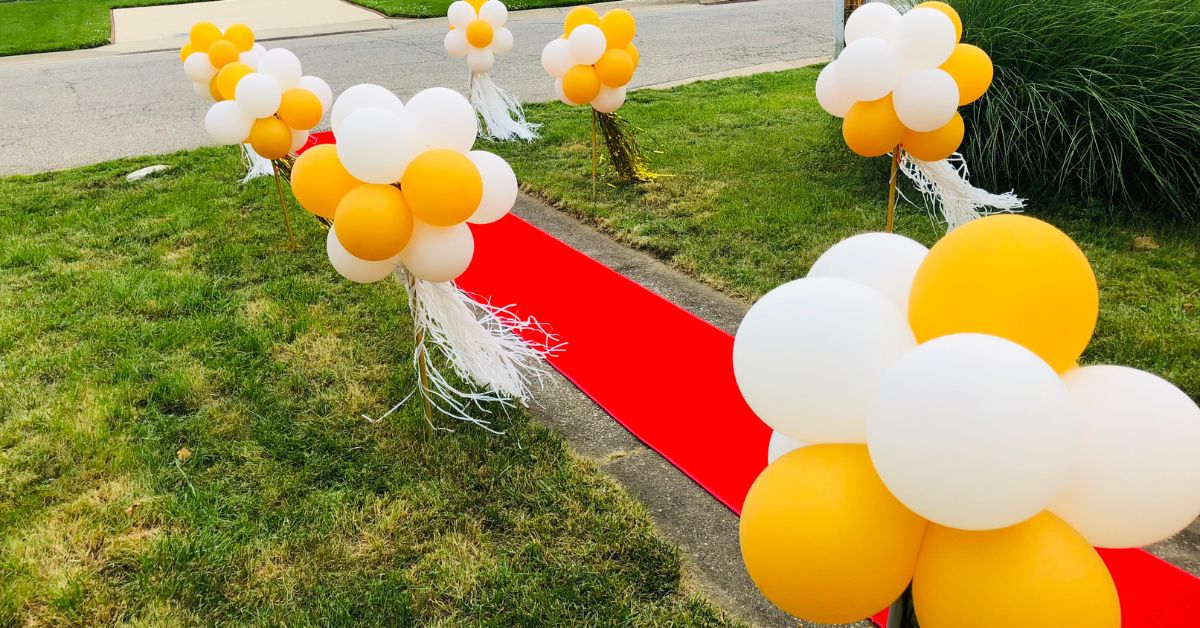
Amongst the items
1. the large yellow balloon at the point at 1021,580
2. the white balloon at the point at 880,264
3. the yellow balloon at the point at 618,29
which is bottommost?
the large yellow balloon at the point at 1021,580

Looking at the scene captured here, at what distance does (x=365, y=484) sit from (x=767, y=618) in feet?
5.01

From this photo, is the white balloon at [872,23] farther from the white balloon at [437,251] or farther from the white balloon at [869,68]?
the white balloon at [437,251]

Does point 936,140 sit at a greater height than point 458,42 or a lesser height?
greater

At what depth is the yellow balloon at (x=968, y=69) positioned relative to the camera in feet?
12.6

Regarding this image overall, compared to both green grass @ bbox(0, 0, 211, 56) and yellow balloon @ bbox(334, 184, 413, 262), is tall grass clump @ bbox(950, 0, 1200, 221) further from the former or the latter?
green grass @ bbox(0, 0, 211, 56)

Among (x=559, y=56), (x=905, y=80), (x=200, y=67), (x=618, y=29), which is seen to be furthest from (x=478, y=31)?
(x=905, y=80)

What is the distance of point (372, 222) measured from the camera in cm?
260

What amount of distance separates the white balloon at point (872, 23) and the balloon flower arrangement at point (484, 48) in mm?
3432

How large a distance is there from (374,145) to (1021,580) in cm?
209

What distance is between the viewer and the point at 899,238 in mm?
1745

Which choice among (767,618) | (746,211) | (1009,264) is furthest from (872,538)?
(746,211)

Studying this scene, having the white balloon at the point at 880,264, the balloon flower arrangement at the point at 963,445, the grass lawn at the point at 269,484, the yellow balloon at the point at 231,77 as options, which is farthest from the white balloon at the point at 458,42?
the balloon flower arrangement at the point at 963,445

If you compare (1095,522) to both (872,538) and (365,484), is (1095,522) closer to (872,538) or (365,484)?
(872,538)

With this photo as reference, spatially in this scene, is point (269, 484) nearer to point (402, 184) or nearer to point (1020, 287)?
point (402, 184)
